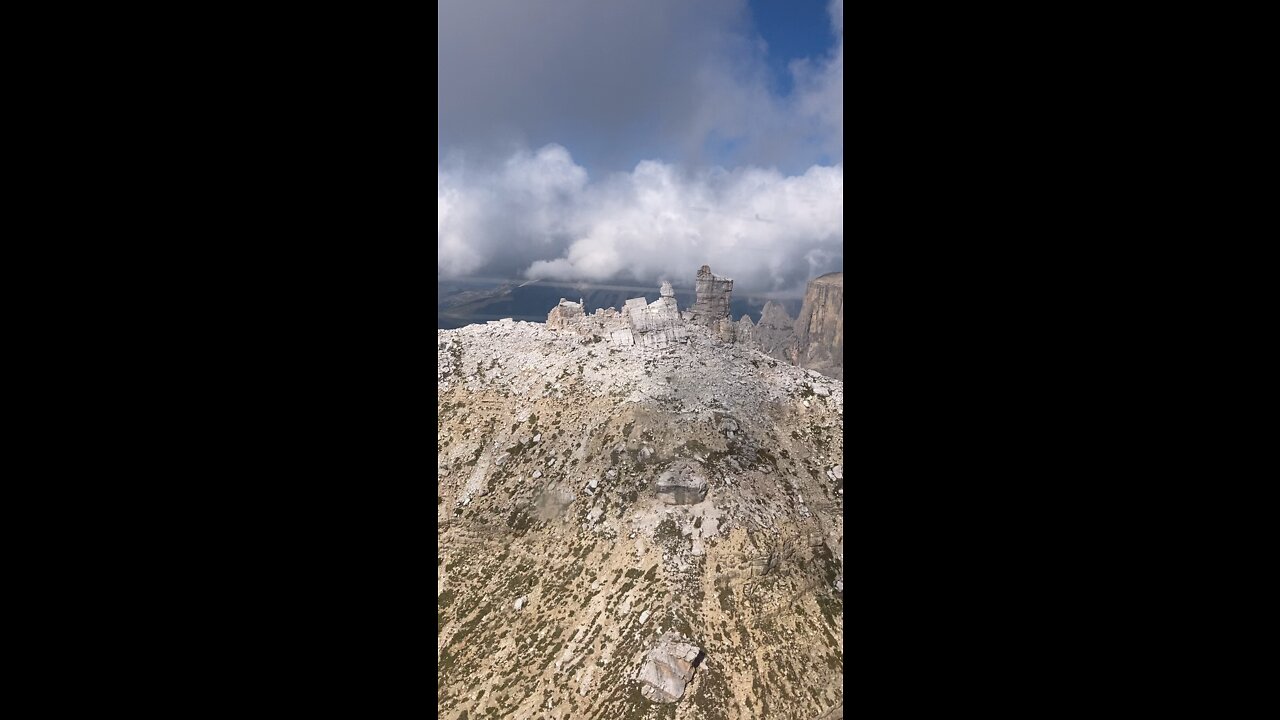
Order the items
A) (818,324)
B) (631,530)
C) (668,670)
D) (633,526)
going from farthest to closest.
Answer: (818,324) → (633,526) → (631,530) → (668,670)

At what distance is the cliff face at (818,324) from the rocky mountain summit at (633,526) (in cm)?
6354

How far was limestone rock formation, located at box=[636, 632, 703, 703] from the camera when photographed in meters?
49.7

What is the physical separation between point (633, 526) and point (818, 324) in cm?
11254

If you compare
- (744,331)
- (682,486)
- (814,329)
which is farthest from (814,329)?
(682,486)

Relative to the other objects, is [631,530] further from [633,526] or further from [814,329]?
[814,329]

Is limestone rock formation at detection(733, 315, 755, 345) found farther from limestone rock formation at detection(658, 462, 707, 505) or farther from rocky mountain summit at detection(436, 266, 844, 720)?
limestone rock formation at detection(658, 462, 707, 505)

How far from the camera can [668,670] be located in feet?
167
